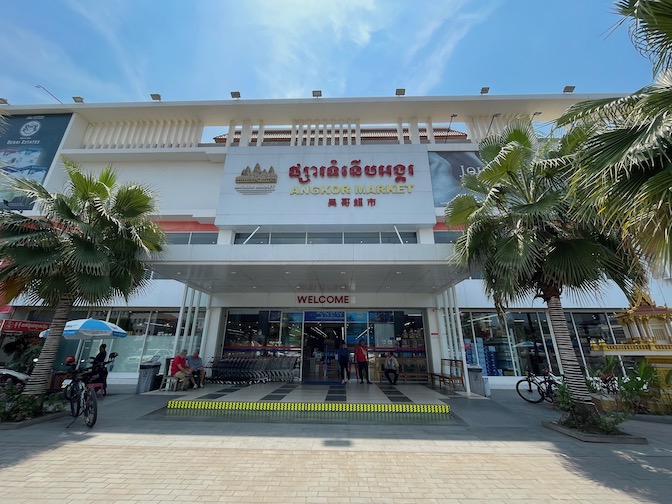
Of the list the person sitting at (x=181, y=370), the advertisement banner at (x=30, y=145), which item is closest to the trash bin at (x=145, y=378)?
the person sitting at (x=181, y=370)

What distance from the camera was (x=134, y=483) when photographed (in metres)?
3.57

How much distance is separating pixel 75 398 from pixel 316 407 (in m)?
5.28

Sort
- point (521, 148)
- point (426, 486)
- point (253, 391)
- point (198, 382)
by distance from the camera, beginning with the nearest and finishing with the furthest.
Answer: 1. point (426, 486)
2. point (521, 148)
3. point (253, 391)
4. point (198, 382)

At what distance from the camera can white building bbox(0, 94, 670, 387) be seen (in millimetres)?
12344

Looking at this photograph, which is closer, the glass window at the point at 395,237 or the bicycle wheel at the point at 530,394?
the bicycle wheel at the point at 530,394

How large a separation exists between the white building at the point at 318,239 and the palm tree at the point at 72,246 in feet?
9.82

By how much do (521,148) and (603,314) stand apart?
11.6 meters

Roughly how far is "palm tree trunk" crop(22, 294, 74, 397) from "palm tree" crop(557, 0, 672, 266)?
1049 centimetres

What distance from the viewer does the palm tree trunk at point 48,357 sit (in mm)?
6543

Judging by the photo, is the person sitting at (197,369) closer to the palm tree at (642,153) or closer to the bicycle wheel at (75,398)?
the bicycle wheel at (75,398)

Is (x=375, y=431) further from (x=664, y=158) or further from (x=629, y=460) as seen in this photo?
(x=664, y=158)

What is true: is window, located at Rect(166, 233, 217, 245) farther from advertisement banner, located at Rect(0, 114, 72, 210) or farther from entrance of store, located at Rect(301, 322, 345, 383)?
advertisement banner, located at Rect(0, 114, 72, 210)

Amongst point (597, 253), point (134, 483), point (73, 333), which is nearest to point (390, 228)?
point (597, 253)

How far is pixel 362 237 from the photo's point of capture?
13.2 m
